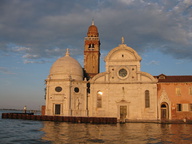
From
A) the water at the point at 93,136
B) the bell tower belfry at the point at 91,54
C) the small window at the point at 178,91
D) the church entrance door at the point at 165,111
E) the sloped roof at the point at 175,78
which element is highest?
the bell tower belfry at the point at 91,54

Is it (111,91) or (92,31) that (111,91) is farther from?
(92,31)

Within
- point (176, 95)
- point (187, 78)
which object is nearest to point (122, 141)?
point (176, 95)

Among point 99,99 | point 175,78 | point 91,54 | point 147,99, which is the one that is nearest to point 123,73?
point 147,99

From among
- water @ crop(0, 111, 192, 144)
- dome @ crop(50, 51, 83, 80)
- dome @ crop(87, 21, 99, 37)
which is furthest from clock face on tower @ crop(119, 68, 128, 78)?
dome @ crop(87, 21, 99, 37)

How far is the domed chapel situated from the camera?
Answer: 46.4 metres

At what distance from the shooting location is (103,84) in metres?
48.1

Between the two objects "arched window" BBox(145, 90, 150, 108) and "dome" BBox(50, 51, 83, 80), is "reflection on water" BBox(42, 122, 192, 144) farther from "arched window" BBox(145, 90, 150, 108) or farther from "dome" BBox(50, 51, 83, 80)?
"dome" BBox(50, 51, 83, 80)

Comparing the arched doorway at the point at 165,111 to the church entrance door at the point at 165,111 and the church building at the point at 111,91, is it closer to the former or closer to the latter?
the church entrance door at the point at 165,111

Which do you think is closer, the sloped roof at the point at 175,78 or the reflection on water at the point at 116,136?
the reflection on water at the point at 116,136

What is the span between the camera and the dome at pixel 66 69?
49066 millimetres

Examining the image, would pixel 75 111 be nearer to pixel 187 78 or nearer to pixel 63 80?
pixel 63 80

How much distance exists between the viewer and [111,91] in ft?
156

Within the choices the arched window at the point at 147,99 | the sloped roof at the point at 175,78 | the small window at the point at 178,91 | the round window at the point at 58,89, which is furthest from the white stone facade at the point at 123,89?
the round window at the point at 58,89

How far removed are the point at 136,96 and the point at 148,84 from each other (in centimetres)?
356
